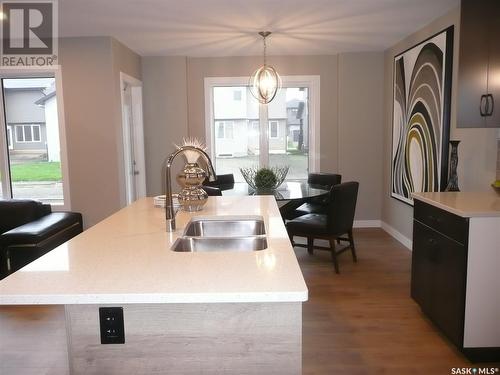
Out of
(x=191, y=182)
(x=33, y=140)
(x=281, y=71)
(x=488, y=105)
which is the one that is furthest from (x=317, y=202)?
(x=33, y=140)

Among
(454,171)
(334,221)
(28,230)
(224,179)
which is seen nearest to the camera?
(454,171)

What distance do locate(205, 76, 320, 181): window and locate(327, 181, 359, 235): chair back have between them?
181 cm

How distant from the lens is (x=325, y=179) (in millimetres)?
5004

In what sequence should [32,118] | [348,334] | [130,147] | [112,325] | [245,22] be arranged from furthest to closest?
[130,147] → [32,118] → [245,22] → [348,334] → [112,325]

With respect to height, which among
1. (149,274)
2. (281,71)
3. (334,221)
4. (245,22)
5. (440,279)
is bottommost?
(440,279)

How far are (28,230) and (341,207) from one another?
9.37 ft

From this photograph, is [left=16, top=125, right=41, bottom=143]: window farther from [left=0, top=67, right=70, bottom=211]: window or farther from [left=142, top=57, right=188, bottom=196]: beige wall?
[left=142, top=57, right=188, bottom=196]: beige wall

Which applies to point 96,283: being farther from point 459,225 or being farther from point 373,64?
point 373,64

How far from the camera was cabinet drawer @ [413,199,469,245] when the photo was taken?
7.29 ft

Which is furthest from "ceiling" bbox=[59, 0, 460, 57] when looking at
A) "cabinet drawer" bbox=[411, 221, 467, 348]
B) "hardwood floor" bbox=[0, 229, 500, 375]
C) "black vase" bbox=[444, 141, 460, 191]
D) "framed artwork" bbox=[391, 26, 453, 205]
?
"hardwood floor" bbox=[0, 229, 500, 375]

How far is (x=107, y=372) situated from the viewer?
1.22 m

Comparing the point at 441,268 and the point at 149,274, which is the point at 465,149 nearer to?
the point at 441,268

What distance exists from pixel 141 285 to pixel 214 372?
1.19 ft

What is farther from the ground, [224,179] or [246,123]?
[246,123]
